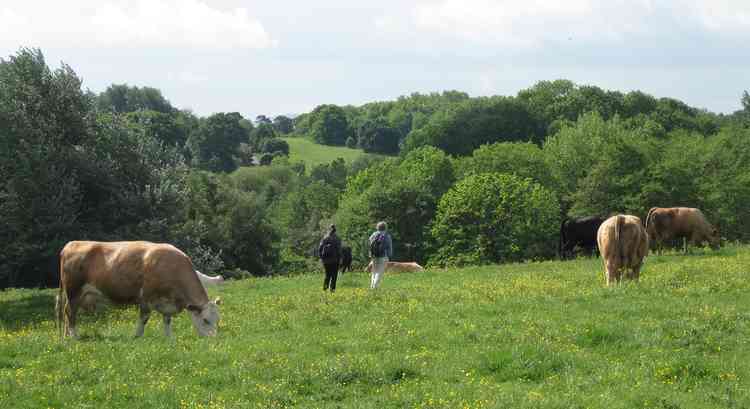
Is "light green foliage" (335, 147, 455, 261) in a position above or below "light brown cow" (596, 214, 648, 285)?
below

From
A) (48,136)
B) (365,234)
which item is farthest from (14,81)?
(365,234)

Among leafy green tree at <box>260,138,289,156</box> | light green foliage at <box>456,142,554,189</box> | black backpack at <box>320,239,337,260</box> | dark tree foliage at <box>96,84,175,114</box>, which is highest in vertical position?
dark tree foliage at <box>96,84,175,114</box>

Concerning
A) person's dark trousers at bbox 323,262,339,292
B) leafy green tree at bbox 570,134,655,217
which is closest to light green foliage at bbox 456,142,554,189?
leafy green tree at bbox 570,134,655,217

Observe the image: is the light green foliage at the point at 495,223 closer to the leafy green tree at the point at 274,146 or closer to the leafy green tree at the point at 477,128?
the leafy green tree at the point at 477,128

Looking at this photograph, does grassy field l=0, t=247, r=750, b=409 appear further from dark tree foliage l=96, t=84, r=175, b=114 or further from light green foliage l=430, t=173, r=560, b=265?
dark tree foliage l=96, t=84, r=175, b=114

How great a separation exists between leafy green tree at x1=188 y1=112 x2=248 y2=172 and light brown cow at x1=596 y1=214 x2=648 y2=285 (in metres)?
129

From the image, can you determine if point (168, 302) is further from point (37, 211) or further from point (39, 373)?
point (37, 211)

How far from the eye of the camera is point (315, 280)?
108ft

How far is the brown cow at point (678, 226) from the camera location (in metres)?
40.0

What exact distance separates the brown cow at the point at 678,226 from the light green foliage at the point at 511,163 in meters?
37.4

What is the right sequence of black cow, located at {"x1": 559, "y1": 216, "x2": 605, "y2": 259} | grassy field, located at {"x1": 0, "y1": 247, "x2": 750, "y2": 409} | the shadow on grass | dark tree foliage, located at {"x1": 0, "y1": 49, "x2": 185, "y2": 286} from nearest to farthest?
grassy field, located at {"x1": 0, "y1": 247, "x2": 750, "y2": 409}, the shadow on grass, dark tree foliage, located at {"x1": 0, "y1": 49, "x2": 185, "y2": 286}, black cow, located at {"x1": 559, "y1": 216, "x2": 605, "y2": 259}

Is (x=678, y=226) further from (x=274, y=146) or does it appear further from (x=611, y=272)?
(x=274, y=146)

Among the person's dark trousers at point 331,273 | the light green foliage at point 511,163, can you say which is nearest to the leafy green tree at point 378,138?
the light green foliage at point 511,163

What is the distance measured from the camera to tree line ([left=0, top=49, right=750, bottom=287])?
31406mm
